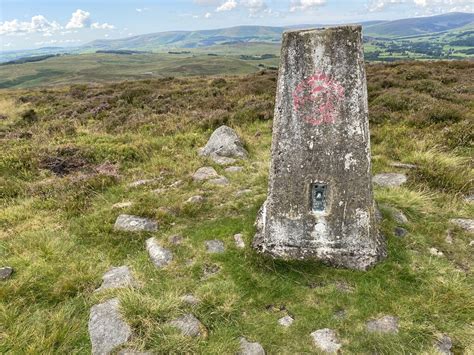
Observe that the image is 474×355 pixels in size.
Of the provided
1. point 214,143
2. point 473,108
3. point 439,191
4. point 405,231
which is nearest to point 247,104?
point 214,143

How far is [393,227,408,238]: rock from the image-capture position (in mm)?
6332

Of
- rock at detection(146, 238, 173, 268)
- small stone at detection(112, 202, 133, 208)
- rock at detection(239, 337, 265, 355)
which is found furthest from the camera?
small stone at detection(112, 202, 133, 208)

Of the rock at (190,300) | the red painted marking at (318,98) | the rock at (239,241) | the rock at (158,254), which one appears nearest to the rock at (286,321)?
the rock at (190,300)

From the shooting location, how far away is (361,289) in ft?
16.8

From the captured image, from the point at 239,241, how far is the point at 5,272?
12.2ft

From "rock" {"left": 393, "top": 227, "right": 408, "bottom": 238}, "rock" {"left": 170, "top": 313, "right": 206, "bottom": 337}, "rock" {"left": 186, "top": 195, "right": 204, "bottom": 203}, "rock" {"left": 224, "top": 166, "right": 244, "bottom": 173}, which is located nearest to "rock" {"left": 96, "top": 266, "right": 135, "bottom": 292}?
"rock" {"left": 170, "top": 313, "right": 206, "bottom": 337}

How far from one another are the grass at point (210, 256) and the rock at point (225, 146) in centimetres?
47

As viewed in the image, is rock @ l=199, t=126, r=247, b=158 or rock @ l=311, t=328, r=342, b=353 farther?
rock @ l=199, t=126, r=247, b=158

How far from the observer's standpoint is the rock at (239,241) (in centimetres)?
625

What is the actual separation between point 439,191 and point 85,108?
61.7 feet

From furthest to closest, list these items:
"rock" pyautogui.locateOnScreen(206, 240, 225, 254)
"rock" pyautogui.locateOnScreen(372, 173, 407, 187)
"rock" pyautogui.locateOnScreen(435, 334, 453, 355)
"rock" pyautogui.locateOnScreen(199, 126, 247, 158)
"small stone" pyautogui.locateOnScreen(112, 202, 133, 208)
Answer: "rock" pyautogui.locateOnScreen(199, 126, 247, 158), "rock" pyautogui.locateOnScreen(372, 173, 407, 187), "small stone" pyautogui.locateOnScreen(112, 202, 133, 208), "rock" pyautogui.locateOnScreen(206, 240, 225, 254), "rock" pyautogui.locateOnScreen(435, 334, 453, 355)

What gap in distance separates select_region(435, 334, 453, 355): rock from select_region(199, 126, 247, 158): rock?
24.9 ft

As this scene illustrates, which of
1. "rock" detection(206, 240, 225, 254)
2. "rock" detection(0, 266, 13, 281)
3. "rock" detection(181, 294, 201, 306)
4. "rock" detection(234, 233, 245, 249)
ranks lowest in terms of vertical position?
"rock" detection(206, 240, 225, 254)

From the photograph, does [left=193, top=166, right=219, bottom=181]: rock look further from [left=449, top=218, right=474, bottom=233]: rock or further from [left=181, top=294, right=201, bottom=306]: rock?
[left=449, top=218, right=474, bottom=233]: rock
